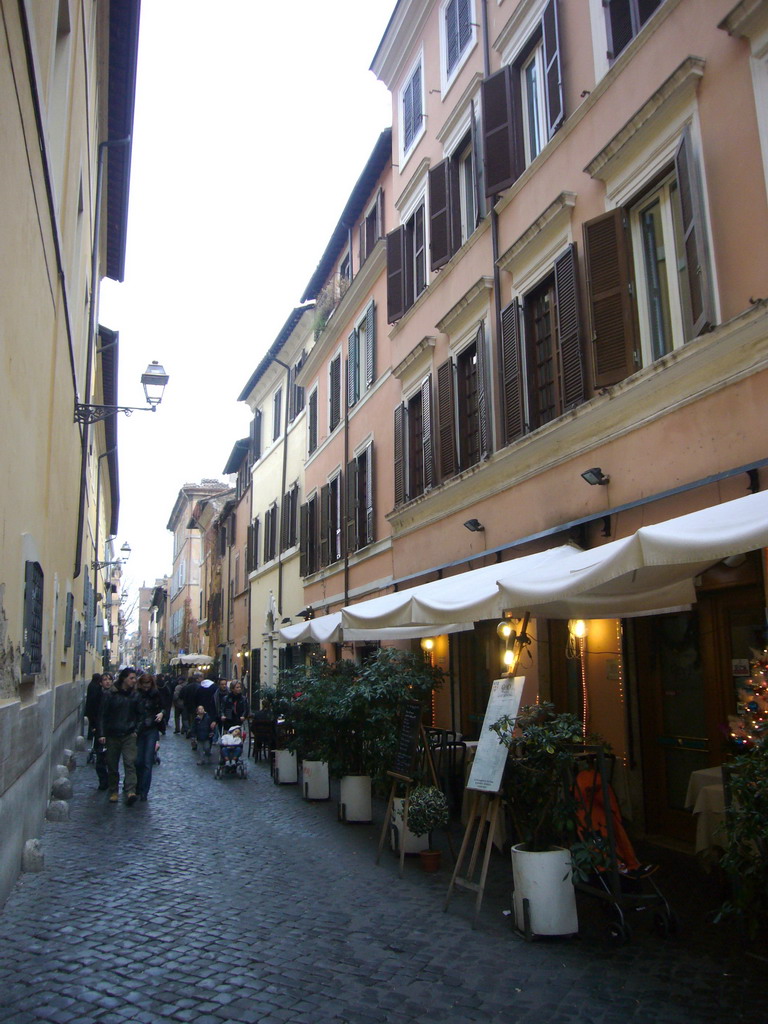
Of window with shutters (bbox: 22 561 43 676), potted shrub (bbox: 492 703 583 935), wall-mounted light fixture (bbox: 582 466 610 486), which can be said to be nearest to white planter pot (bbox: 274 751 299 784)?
window with shutters (bbox: 22 561 43 676)

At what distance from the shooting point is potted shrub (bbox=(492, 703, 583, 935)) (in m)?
5.07

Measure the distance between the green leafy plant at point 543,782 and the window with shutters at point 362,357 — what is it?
42.0 ft

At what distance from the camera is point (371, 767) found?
28.7 feet

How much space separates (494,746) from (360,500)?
491 inches

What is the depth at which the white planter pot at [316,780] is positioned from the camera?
11.0 m

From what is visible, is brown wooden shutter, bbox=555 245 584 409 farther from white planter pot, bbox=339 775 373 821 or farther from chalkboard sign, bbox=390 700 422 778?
white planter pot, bbox=339 775 373 821

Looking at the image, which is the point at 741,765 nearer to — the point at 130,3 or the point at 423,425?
the point at 423,425

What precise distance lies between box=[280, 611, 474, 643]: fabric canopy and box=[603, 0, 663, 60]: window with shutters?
6.15 metres

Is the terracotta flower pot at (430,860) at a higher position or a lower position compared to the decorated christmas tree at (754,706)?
lower

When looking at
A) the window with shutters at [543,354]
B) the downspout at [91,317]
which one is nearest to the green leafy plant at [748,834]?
the window with shutters at [543,354]

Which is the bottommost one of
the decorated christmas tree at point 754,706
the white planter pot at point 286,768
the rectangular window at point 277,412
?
the white planter pot at point 286,768

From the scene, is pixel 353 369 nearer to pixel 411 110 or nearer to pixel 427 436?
pixel 411 110

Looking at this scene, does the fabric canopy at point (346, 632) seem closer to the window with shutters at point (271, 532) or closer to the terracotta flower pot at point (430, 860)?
the terracotta flower pot at point (430, 860)

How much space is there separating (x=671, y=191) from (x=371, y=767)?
6339 mm
